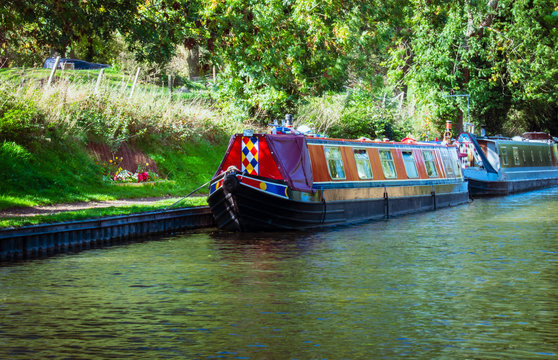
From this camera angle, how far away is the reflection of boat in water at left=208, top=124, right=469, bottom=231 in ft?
56.2

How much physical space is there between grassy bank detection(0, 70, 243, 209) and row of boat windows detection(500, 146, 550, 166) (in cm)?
1312

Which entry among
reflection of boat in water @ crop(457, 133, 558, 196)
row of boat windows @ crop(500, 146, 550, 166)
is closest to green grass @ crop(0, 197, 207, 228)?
reflection of boat in water @ crop(457, 133, 558, 196)

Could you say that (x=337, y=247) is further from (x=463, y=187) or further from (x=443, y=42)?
(x=443, y=42)

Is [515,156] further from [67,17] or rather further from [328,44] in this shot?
[67,17]

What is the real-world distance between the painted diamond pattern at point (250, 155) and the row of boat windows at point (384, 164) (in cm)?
215

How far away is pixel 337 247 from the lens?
48.2 feet

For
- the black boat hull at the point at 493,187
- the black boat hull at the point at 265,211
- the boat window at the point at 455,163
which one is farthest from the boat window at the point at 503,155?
the black boat hull at the point at 265,211

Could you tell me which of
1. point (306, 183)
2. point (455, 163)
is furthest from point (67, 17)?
point (455, 163)

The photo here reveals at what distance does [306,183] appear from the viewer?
1809cm

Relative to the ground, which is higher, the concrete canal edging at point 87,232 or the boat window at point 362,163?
the boat window at point 362,163

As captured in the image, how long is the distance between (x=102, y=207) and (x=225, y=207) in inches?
102

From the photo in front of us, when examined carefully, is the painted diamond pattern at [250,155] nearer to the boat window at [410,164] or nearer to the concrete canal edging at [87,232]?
the concrete canal edging at [87,232]

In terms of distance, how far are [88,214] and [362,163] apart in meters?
8.39

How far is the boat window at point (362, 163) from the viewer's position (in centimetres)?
2092
